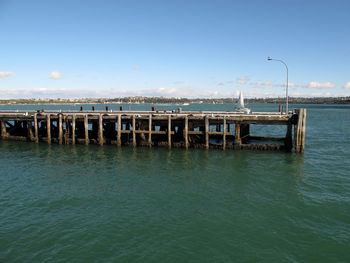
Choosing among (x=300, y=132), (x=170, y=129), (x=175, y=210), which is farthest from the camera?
(x=170, y=129)

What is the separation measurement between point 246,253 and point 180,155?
16.1 meters

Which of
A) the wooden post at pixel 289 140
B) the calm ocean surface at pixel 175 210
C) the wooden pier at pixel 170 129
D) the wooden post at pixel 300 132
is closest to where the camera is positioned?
the calm ocean surface at pixel 175 210

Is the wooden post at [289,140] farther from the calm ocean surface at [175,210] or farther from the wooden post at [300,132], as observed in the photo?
the calm ocean surface at [175,210]

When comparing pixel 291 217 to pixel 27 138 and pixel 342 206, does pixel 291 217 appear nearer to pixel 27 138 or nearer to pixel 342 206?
pixel 342 206

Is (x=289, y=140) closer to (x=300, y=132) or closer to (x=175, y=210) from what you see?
(x=300, y=132)

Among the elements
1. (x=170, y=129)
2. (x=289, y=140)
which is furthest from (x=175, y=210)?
(x=289, y=140)

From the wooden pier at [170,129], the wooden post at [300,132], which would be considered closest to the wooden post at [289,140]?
the wooden pier at [170,129]

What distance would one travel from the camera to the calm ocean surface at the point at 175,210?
33.9 feet

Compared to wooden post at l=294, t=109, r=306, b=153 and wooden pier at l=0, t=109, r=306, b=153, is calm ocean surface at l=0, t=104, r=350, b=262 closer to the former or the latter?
wooden post at l=294, t=109, r=306, b=153

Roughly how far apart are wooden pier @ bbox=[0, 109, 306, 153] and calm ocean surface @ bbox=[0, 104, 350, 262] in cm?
382

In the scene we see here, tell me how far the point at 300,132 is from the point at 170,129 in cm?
1298

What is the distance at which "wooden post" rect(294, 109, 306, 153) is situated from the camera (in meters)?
24.4

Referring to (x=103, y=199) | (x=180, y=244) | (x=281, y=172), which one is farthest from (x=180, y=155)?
(x=180, y=244)

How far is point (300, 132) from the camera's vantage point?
977 inches
